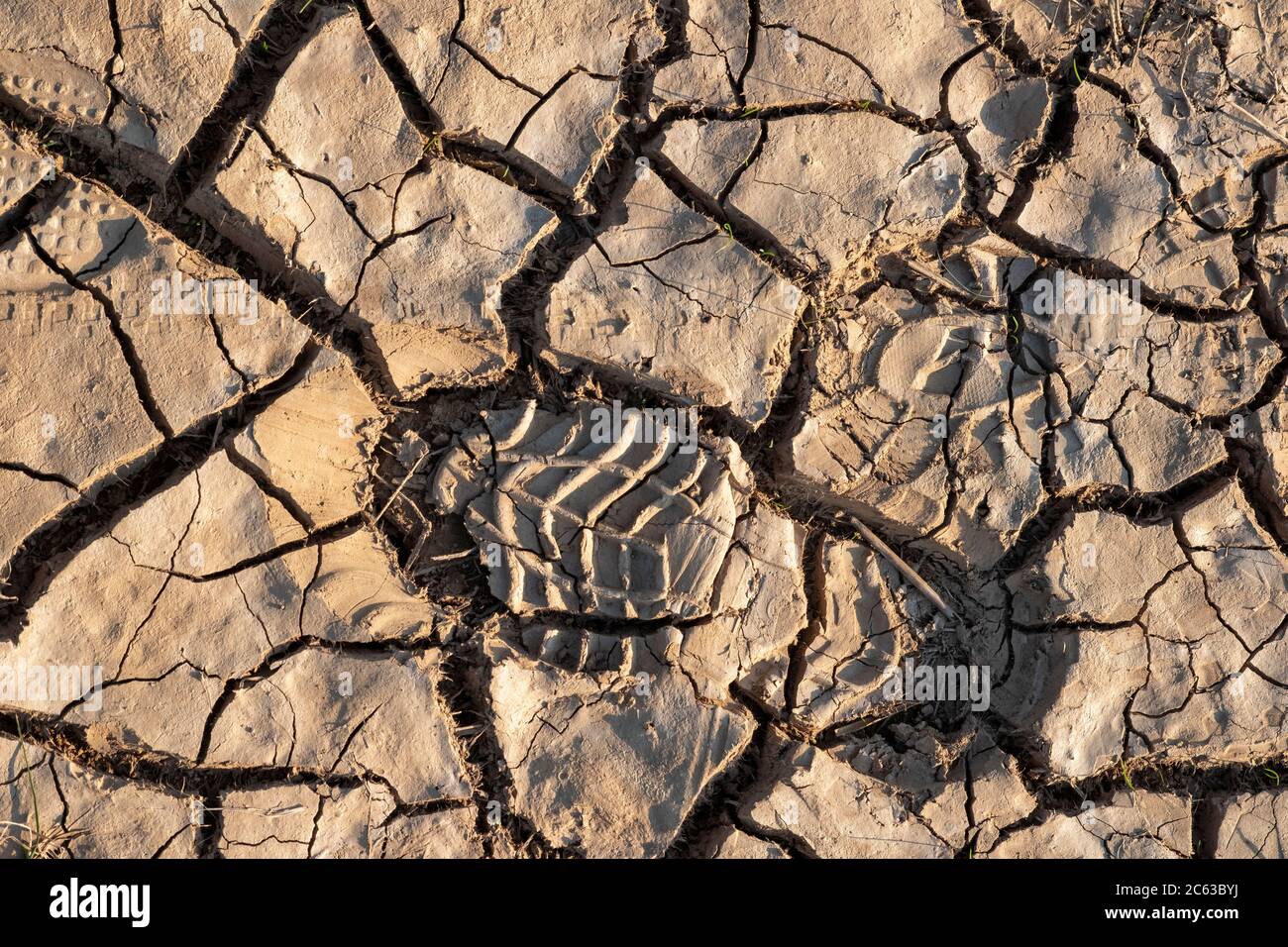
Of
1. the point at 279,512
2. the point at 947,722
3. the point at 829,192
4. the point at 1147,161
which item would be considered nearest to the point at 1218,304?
the point at 1147,161

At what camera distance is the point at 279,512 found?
8.87ft

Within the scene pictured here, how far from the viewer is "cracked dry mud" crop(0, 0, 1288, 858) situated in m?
2.68

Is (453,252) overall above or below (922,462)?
above

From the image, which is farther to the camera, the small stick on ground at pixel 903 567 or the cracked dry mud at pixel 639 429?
the small stick on ground at pixel 903 567

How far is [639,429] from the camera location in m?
2.77

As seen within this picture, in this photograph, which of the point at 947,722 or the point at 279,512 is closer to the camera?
the point at 279,512

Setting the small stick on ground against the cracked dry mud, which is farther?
the small stick on ground

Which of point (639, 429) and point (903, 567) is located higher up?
point (639, 429)

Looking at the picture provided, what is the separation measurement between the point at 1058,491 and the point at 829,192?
1234mm

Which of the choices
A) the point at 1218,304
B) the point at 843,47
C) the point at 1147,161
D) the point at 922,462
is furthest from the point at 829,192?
the point at 1218,304

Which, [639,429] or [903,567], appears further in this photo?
[903,567]

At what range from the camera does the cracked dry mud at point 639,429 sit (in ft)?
8.78

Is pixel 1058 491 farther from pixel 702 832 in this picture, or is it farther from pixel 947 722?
pixel 702 832

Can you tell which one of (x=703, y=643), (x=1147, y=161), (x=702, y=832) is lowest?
(x=702, y=832)
